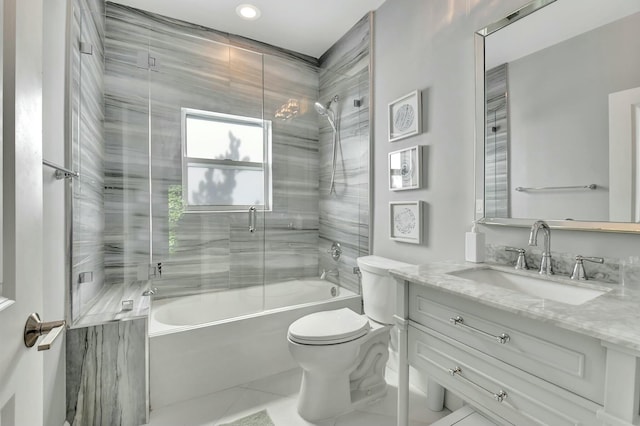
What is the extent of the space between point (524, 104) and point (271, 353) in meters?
2.01

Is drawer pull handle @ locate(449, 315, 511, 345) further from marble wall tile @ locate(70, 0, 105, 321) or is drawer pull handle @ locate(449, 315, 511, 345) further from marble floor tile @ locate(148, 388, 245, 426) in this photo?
marble wall tile @ locate(70, 0, 105, 321)

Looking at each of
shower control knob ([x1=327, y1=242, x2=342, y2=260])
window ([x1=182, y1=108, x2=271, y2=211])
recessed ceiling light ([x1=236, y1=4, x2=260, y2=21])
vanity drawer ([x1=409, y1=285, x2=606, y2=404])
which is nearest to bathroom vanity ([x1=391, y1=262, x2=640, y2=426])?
vanity drawer ([x1=409, y1=285, x2=606, y2=404])

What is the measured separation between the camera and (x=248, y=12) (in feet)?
7.40

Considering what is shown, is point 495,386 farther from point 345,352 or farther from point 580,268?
point 345,352

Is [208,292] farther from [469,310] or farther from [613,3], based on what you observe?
[613,3]

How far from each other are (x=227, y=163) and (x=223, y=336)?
4.49 ft

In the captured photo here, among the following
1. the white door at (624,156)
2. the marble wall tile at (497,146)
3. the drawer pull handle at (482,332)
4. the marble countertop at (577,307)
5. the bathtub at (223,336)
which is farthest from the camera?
the bathtub at (223,336)

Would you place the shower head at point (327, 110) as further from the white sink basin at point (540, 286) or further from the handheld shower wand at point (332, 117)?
the white sink basin at point (540, 286)

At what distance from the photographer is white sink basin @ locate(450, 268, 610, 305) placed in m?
1.04

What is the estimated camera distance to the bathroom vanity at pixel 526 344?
669 millimetres

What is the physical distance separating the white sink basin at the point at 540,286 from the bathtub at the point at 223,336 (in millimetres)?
1139

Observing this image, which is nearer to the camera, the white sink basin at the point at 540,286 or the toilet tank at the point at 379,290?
the white sink basin at the point at 540,286

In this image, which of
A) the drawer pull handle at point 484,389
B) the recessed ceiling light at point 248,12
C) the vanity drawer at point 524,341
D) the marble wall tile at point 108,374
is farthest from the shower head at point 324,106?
the drawer pull handle at point 484,389

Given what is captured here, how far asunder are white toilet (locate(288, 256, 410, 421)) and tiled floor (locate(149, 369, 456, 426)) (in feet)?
0.19
